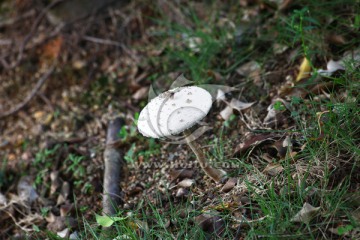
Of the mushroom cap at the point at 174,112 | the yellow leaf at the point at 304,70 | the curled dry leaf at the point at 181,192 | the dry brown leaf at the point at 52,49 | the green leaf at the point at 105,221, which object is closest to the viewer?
the mushroom cap at the point at 174,112

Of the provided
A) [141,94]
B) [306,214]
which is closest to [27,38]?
[141,94]

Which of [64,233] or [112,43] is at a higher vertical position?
[112,43]

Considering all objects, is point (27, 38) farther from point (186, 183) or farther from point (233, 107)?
point (186, 183)

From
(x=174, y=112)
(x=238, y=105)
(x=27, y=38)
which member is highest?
(x=174, y=112)

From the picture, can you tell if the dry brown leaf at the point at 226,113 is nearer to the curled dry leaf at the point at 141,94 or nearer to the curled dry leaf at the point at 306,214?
the curled dry leaf at the point at 141,94

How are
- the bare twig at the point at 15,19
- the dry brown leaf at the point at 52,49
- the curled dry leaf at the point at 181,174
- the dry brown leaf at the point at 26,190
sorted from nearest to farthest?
the curled dry leaf at the point at 181,174, the dry brown leaf at the point at 26,190, the dry brown leaf at the point at 52,49, the bare twig at the point at 15,19

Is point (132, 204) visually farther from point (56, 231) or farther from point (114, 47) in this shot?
point (114, 47)

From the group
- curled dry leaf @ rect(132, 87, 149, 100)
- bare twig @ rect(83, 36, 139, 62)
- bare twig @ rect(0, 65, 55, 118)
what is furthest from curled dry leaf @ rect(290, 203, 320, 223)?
bare twig @ rect(0, 65, 55, 118)

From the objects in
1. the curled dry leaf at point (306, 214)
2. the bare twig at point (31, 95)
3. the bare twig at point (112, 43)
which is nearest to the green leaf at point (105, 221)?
the curled dry leaf at point (306, 214)

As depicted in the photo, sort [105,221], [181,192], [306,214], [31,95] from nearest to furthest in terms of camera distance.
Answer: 1. [306,214]
2. [105,221]
3. [181,192]
4. [31,95]

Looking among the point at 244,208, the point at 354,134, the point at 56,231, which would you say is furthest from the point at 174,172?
the point at 354,134
